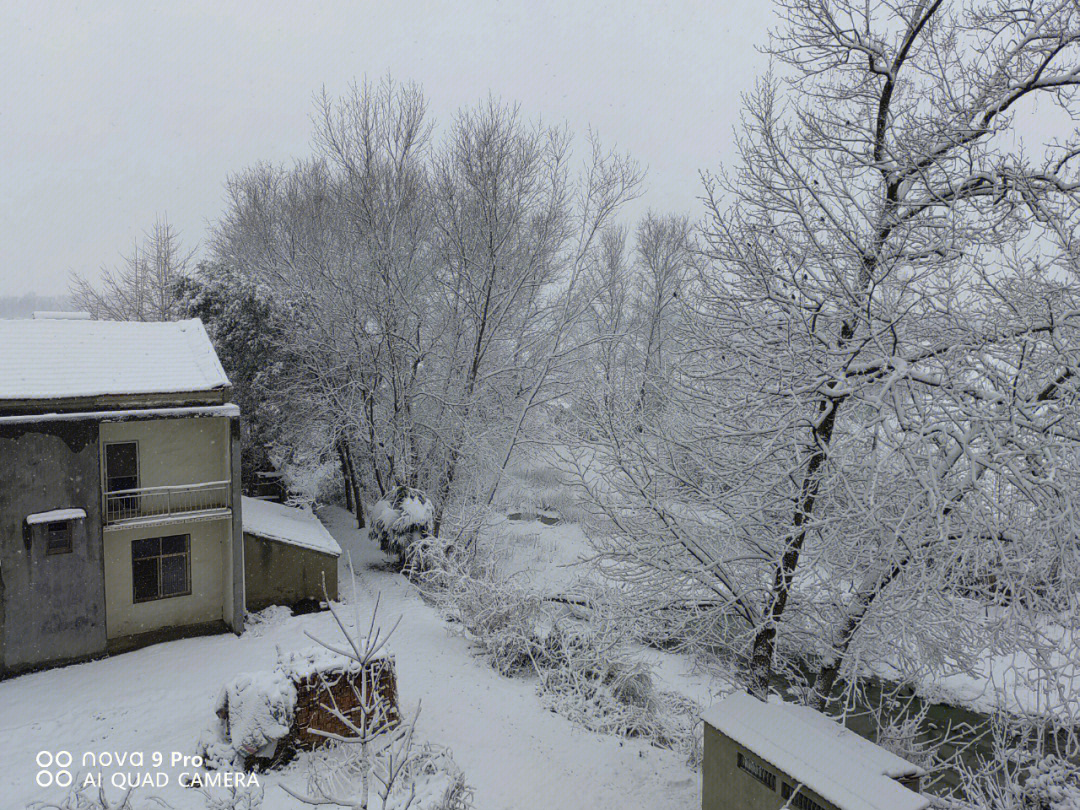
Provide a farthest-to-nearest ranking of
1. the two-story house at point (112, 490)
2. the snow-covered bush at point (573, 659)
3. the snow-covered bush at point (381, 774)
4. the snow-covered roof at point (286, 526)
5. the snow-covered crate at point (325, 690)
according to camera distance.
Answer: the snow-covered roof at point (286, 526) → the two-story house at point (112, 490) → the snow-covered bush at point (573, 659) → the snow-covered crate at point (325, 690) → the snow-covered bush at point (381, 774)

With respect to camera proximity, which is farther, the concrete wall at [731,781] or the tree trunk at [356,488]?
the tree trunk at [356,488]

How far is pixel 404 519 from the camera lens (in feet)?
62.2

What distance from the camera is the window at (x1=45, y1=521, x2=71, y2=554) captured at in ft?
41.2

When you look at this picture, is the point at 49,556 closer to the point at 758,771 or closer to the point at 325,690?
the point at 325,690

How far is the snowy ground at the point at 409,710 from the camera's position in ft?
29.7

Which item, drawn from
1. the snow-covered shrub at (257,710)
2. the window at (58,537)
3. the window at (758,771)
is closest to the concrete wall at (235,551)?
the window at (58,537)

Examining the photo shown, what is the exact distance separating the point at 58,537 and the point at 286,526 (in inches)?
218

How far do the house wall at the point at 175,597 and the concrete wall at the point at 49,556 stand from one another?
59 cm

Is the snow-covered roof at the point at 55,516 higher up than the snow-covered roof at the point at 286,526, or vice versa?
the snow-covered roof at the point at 55,516

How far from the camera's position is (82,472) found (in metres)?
12.9

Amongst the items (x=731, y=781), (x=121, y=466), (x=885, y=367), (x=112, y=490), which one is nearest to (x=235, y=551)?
(x=112, y=490)

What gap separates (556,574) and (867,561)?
556 inches

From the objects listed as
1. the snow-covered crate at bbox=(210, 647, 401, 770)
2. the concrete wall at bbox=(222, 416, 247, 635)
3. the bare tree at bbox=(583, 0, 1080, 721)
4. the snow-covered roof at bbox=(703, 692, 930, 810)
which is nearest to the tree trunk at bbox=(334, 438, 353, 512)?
the concrete wall at bbox=(222, 416, 247, 635)

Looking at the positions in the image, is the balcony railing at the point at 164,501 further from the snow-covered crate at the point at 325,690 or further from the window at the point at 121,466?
the snow-covered crate at the point at 325,690
